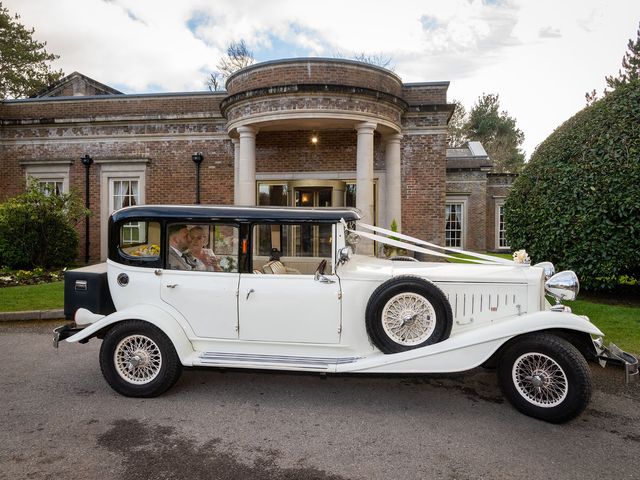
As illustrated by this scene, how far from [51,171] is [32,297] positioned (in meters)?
7.99

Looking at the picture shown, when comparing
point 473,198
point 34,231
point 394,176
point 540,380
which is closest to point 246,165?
point 394,176

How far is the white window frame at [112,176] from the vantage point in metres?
13.4

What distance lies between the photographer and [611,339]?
5.26 meters

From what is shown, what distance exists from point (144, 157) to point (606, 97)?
12523 millimetres

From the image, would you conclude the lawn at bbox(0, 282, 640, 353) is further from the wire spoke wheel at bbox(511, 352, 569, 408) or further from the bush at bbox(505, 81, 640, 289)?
the wire spoke wheel at bbox(511, 352, 569, 408)

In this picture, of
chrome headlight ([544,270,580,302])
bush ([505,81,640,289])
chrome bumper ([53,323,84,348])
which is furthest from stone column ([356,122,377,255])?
chrome bumper ([53,323,84,348])

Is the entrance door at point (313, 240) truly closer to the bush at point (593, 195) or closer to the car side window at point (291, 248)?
the car side window at point (291, 248)

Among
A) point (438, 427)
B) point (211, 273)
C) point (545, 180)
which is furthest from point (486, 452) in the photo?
point (545, 180)

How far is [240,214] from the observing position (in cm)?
401

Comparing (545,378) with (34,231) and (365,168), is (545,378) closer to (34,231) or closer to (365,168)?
(365,168)

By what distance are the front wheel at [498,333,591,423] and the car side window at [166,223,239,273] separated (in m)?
2.72

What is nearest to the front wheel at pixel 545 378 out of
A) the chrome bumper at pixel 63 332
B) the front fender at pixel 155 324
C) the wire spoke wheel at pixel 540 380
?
the wire spoke wheel at pixel 540 380

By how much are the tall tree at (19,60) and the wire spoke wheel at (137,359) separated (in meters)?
32.5

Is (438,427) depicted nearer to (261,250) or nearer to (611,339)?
(261,250)
